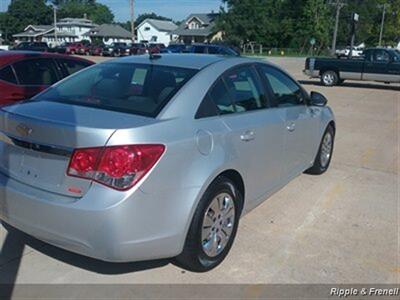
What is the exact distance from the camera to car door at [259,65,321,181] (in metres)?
4.52

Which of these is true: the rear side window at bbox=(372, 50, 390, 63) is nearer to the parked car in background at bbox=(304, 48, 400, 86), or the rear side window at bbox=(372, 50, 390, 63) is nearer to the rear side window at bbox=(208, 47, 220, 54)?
the parked car in background at bbox=(304, 48, 400, 86)

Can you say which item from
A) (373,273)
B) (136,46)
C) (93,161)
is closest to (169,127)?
(93,161)

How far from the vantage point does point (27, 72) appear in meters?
6.55

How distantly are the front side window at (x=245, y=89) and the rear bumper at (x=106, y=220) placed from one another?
1.12m

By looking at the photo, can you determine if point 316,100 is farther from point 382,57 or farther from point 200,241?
point 382,57

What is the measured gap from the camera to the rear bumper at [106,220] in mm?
2783

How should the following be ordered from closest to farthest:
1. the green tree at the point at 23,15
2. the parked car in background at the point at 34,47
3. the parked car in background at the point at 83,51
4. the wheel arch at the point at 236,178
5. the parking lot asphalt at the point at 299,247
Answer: the parking lot asphalt at the point at 299,247
the wheel arch at the point at 236,178
the parked car in background at the point at 34,47
the parked car in background at the point at 83,51
the green tree at the point at 23,15

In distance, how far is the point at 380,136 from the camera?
30.4ft

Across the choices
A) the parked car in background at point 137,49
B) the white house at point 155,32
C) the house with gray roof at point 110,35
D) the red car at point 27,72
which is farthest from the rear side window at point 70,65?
the white house at point 155,32

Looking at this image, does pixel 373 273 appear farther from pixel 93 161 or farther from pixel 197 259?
pixel 93 161

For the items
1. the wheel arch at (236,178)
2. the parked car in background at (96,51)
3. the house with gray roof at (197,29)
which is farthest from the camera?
the house with gray roof at (197,29)

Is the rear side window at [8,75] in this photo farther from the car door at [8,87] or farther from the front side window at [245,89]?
the front side window at [245,89]

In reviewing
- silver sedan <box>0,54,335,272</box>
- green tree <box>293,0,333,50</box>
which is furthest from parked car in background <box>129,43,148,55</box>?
silver sedan <box>0,54,335,272</box>

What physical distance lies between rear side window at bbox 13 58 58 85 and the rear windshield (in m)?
2.79
